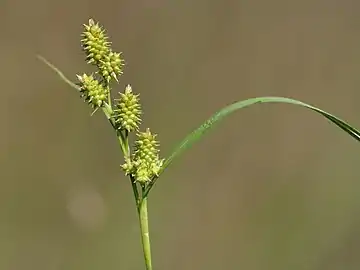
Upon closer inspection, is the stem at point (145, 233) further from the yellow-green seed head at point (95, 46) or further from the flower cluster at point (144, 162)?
the yellow-green seed head at point (95, 46)

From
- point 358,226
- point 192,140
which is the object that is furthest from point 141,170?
point 358,226

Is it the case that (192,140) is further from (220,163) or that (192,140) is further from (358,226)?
(358,226)

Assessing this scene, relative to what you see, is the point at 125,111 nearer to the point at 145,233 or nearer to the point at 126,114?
the point at 126,114

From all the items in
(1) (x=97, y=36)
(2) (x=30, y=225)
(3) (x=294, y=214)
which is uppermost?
(1) (x=97, y=36)

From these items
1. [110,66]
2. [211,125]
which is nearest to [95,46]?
[110,66]

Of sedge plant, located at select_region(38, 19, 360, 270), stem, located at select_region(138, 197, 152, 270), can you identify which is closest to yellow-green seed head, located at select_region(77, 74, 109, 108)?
sedge plant, located at select_region(38, 19, 360, 270)
